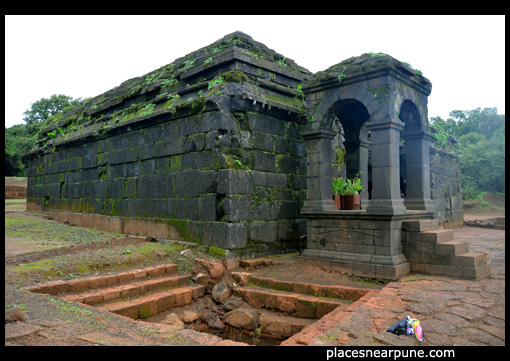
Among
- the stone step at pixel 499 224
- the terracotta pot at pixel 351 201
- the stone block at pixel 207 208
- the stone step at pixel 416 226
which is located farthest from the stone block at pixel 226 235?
the stone step at pixel 499 224

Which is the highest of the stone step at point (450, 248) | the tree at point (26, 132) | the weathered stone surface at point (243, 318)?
the tree at point (26, 132)

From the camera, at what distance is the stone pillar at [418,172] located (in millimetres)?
7402

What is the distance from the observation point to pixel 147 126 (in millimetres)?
8922

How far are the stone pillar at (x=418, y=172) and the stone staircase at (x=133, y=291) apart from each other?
14.3ft

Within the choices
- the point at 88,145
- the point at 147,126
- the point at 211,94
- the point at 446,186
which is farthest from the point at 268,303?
the point at 446,186

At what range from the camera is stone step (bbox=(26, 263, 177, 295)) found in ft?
17.4

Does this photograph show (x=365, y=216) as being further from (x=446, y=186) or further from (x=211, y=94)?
(x=446, y=186)

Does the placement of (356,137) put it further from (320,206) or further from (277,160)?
(320,206)

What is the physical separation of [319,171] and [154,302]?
3771mm

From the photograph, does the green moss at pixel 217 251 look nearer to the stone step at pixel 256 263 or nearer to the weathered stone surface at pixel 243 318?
the stone step at pixel 256 263

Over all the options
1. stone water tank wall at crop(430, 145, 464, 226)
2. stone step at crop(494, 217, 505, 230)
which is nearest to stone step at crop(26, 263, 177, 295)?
stone water tank wall at crop(430, 145, 464, 226)

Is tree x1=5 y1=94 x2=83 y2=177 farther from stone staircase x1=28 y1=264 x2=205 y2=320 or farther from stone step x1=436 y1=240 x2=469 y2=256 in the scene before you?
stone step x1=436 y1=240 x2=469 y2=256

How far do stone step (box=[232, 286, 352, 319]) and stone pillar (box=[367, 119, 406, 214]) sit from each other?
1.82 metres

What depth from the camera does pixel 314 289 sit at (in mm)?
5824
